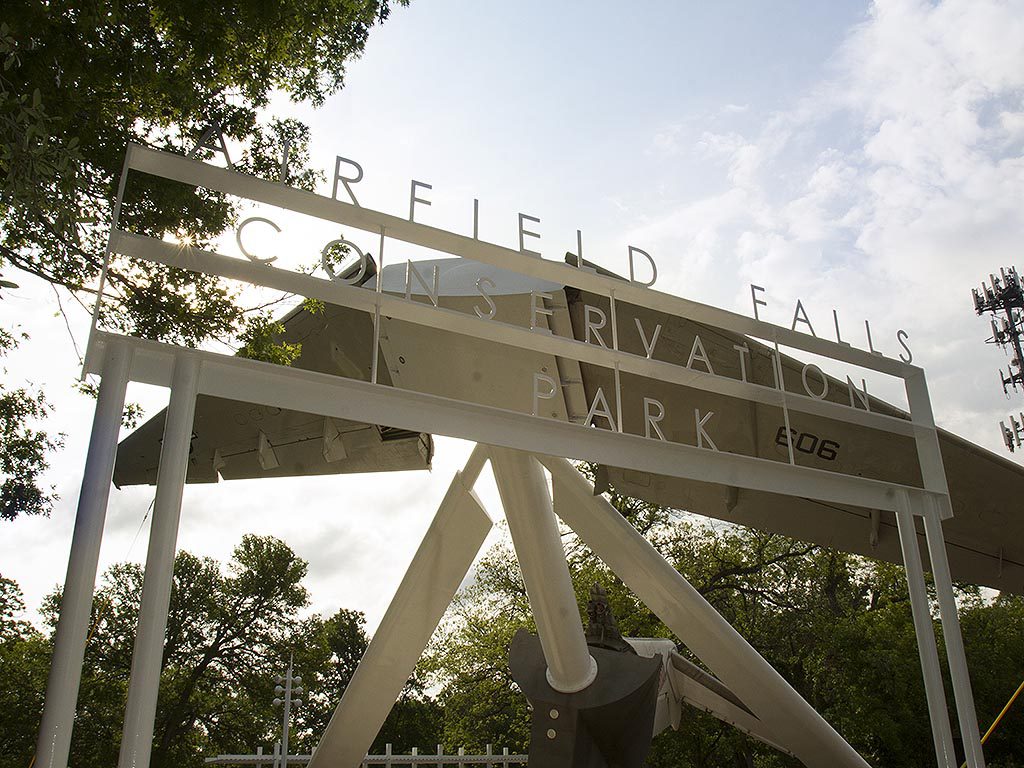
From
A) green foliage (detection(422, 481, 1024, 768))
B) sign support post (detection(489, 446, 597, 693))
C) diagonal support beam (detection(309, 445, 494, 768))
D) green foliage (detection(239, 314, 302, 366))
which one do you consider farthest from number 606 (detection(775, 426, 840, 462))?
green foliage (detection(422, 481, 1024, 768))

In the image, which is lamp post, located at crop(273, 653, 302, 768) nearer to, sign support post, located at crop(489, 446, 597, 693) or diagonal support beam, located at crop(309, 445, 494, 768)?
diagonal support beam, located at crop(309, 445, 494, 768)

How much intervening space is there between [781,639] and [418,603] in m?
16.5

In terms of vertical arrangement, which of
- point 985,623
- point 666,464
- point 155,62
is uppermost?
point 155,62

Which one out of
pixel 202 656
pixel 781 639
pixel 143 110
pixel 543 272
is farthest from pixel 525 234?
pixel 202 656

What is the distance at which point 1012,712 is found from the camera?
2020cm

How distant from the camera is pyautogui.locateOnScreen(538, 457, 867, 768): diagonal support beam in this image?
9352 millimetres

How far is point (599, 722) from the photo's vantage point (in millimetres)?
8656

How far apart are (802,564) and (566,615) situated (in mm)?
18849

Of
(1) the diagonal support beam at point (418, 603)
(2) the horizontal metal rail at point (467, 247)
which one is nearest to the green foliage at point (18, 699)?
(1) the diagonal support beam at point (418, 603)

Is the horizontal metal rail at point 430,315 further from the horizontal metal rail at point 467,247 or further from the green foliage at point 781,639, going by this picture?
the green foliage at point 781,639

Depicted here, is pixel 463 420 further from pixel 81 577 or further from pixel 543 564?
pixel 543 564

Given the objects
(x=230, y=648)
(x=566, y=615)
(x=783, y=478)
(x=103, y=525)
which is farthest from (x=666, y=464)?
(x=230, y=648)

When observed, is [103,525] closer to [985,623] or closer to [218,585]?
[985,623]

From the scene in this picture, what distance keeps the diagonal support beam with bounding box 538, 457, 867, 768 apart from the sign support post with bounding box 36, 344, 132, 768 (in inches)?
217
